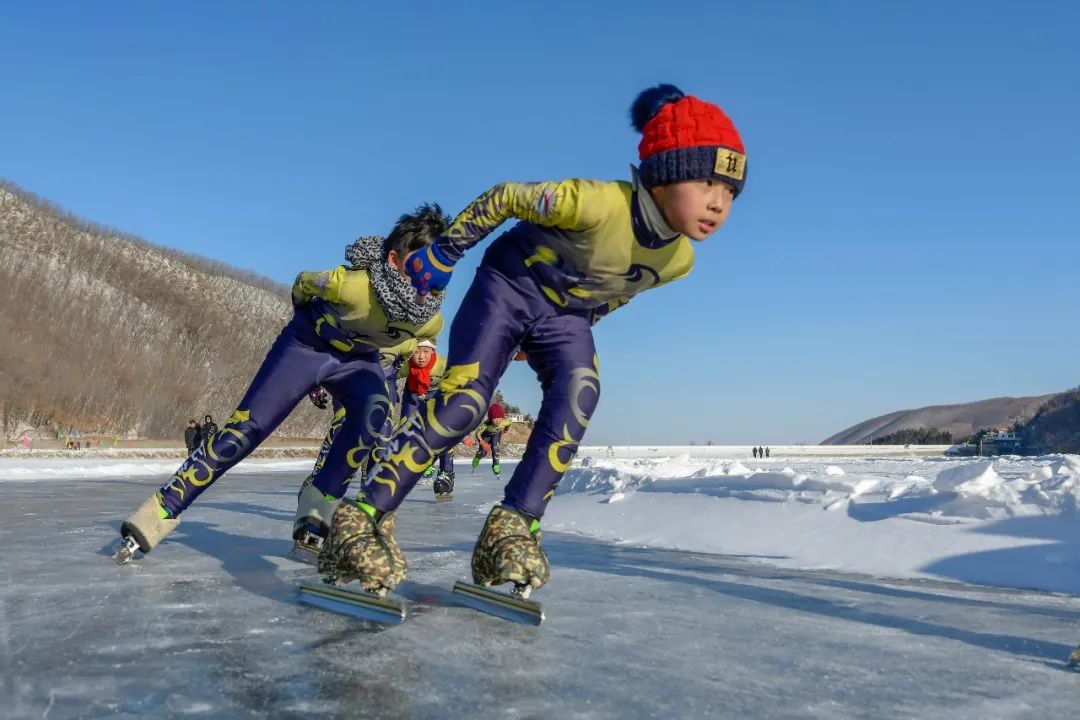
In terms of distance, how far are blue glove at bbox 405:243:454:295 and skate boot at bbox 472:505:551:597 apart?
0.72 metres

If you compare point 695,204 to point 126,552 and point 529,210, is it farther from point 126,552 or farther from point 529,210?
point 126,552

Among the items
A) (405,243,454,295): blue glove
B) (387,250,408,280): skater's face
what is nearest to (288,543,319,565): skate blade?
(387,250,408,280): skater's face

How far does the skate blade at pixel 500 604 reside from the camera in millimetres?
2205

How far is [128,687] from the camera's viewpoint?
5.26 feet

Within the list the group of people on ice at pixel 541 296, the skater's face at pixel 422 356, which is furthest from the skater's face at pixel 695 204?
the skater's face at pixel 422 356

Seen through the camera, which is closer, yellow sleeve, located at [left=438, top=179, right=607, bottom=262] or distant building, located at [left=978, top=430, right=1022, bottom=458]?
yellow sleeve, located at [left=438, top=179, right=607, bottom=262]

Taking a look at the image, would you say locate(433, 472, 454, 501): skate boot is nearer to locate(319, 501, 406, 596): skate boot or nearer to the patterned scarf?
the patterned scarf

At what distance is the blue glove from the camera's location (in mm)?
2520

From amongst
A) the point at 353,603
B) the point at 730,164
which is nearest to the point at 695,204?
the point at 730,164

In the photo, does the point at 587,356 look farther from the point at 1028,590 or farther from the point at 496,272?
the point at 1028,590

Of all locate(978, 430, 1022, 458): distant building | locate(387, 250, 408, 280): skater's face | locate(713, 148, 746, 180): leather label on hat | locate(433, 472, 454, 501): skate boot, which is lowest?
locate(433, 472, 454, 501): skate boot

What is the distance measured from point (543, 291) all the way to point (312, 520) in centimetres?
185

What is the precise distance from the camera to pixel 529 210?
8.18 ft

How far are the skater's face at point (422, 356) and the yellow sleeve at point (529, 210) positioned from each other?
65.4 inches
